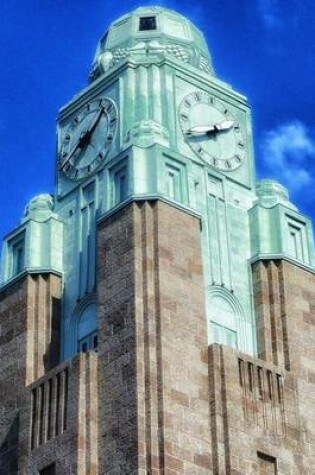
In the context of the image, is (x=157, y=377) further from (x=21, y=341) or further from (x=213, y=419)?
(x=21, y=341)

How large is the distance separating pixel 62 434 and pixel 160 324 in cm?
379

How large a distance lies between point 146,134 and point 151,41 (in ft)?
17.5

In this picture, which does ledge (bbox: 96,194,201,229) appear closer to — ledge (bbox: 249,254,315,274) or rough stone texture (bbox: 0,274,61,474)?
ledge (bbox: 249,254,315,274)

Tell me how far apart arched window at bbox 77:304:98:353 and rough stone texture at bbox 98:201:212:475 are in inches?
62.5

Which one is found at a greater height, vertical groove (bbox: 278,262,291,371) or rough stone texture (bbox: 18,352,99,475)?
vertical groove (bbox: 278,262,291,371)

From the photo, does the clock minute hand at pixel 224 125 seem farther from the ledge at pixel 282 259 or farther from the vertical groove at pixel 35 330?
the vertical groove at pixel 35 330

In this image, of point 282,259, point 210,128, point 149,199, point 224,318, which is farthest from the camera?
point 210,128

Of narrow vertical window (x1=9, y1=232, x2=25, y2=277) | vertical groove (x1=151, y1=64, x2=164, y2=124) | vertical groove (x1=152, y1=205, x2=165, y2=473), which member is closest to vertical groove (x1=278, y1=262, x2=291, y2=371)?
vertical groove (x1=152, y1=205, x2=165, y2=473)

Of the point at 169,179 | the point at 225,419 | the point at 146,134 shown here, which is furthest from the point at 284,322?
the point at 146,134

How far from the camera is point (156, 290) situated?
4422cm

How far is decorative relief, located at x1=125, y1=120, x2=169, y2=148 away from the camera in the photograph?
47656 millimetres

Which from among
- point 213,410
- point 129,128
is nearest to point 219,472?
point 213,410

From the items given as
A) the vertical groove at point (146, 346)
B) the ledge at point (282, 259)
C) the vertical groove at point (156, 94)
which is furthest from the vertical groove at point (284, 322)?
the vertical groove at point (156, 94)

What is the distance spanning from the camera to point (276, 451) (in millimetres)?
43969
